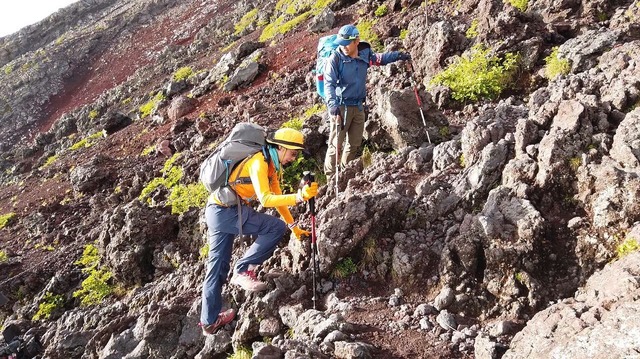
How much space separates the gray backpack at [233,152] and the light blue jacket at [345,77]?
208 cm

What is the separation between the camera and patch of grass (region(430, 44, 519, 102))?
8953 millimetres

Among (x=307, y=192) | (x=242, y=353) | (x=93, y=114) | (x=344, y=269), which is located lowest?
(x=93, y=114)

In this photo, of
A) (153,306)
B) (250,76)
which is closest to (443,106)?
(153,306)

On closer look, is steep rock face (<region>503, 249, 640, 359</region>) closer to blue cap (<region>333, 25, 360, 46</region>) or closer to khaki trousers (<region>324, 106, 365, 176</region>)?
khaki trousers (<region>324, 106, 365, 176</region>)

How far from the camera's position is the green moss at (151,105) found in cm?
2323

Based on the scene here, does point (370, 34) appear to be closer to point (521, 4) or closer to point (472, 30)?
point (472, 30)

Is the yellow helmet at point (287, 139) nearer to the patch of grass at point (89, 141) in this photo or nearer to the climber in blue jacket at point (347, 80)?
the climber in blue jacket at point (347, 80)

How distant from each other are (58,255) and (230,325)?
29.0ft

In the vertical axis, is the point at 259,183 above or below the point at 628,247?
above

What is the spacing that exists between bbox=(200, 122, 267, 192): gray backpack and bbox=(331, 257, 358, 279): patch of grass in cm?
189

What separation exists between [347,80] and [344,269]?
10.5 feet

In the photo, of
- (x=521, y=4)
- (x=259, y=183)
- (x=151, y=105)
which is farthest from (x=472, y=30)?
(x=151, y=105)

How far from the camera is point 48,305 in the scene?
10109mm

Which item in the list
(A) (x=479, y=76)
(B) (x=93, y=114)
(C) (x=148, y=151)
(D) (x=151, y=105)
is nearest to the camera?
(A) (x=479, y=76)
